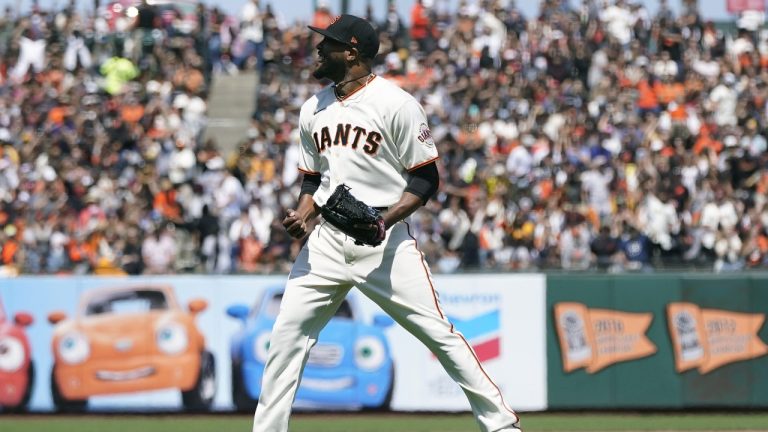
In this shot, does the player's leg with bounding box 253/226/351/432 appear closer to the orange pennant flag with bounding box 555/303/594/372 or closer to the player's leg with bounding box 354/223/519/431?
the player's leg with bounding box 354/223/519/431

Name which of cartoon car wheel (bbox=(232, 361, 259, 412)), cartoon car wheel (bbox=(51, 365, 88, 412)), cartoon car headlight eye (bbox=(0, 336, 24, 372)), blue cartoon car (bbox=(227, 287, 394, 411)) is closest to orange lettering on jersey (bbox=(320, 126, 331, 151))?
blue cartoon car (bbox=(227, 287, 394, 411))

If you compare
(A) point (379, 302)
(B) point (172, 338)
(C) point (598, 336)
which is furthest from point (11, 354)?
(A) point (379, 302)

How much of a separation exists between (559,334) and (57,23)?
11.9m

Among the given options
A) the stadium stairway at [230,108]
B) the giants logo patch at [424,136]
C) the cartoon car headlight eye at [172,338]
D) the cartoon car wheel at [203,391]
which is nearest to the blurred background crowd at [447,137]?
the stadium stairway at [230,108]

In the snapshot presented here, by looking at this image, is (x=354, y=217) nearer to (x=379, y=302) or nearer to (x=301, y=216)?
(x=301, y=216)

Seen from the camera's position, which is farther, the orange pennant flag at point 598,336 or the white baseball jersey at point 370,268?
the orange pennant flag at point 598,336

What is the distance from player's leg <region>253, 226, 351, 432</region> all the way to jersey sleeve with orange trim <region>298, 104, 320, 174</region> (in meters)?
0.41

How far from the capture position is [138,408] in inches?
507

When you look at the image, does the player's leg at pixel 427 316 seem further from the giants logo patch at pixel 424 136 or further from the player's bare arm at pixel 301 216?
the giants logo patch at pixel 424 136

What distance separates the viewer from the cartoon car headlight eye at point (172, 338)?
1288cm

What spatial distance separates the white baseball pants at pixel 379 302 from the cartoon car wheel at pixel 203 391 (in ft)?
20.8

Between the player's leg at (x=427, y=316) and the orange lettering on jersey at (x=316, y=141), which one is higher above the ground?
the orange lettering on jersey at (x=316, y=141)

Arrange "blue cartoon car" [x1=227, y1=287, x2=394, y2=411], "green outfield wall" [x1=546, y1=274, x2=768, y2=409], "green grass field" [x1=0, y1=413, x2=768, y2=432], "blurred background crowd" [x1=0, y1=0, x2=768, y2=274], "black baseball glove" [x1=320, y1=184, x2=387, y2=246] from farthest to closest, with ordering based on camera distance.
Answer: "blurred background crowd" [x1=0, y1=0, x2=768, y2=274] → "green outfield wall" [x1=546, y1=274, x2=768, y2=409] → "blue cartoon car" [x1=227, y1=287, x2=394, y2=411] → "green grass field" [x1=0, y1=413, x2=768, y2=432] → "black baseball glove" [x1=320, y1=184, x2=387, y2=246]

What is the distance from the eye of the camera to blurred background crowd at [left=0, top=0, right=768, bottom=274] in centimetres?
1556
